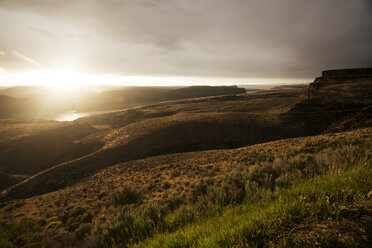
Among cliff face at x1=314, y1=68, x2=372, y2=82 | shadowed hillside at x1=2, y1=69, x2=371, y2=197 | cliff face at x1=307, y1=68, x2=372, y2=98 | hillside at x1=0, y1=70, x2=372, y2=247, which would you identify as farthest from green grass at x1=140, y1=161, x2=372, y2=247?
cliff face at x1=314, y1=68, x2=372, y2=82

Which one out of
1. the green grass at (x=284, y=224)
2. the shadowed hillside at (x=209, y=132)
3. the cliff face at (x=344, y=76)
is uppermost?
the cliff face at (x=344, y=76)

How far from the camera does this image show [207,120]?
34.1m

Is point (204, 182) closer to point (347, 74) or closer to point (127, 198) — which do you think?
point (127, 198)

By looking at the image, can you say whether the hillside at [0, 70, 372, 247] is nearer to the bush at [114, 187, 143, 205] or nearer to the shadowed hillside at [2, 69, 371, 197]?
the bush at [114, 187, 143, 205]

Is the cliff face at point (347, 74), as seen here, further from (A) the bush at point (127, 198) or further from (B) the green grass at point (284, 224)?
(B) the green grass at point (284, 224)

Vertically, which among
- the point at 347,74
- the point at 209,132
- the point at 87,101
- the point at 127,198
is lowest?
the point at 209,132

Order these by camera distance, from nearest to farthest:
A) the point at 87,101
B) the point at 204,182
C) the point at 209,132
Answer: the point at 204,182 → the point at 209,132 → the point at 87,101

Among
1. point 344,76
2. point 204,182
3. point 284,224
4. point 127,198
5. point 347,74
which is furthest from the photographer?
point 347,74

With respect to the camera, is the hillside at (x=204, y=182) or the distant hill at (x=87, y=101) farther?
the distant hill at (x=87, y=101)

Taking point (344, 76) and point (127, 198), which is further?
point (344, 76)

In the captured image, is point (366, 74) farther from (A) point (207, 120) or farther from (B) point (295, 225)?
(B) point (295, 225)

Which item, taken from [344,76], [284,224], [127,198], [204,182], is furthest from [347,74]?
[284,224]

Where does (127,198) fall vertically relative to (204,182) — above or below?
below

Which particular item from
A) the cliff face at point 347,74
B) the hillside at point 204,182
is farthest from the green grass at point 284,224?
the cliff face at point 347,74
